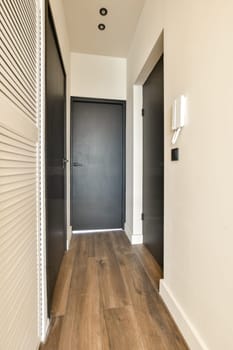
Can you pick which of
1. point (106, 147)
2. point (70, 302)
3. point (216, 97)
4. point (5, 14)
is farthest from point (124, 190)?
point (5, 14)

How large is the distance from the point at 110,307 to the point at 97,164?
2061 millimetres

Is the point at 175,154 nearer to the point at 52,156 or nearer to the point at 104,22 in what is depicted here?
the point at 52,156

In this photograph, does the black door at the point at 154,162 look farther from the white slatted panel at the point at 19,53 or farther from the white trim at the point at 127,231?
the white slatted panel at the point at 19,53

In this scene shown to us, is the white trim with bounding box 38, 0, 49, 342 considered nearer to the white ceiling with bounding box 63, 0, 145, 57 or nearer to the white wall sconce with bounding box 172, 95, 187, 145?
the white wall sconce with bounding box 172, 95, 187, 145

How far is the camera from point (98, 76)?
3150 millimetres

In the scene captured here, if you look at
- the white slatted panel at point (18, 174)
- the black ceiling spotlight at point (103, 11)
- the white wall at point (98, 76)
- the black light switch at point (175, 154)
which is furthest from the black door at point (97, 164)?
the white slatted panel at point (18, 174)

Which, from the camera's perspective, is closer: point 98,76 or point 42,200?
point 42,200

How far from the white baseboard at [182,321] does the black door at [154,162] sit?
521 millimetres

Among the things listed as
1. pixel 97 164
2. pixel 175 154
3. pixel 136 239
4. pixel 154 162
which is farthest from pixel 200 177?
pixel 97 164

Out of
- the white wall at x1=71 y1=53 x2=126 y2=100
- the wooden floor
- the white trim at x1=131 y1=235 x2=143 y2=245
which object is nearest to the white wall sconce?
the wooden floor

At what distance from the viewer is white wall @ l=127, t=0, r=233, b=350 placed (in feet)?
2.93

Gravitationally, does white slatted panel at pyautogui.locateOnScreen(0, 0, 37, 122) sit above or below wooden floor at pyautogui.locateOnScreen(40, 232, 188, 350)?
above

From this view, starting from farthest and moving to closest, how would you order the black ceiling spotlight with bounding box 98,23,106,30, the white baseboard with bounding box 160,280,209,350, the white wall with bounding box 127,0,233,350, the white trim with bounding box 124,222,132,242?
the white trim with bounding box 124,222,132,242, the black ceiling spotlight with bounding box 98,23,106,30, the white baseboard with bounding box 160,280,209,350, the white wall with bounding box 127,0,233,350

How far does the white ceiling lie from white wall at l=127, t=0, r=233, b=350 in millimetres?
819
